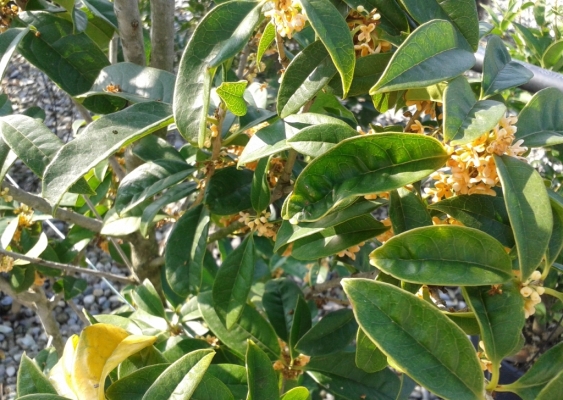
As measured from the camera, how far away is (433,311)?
546 millimetres

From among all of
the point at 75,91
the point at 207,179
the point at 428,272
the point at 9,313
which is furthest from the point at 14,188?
the point at 9,313

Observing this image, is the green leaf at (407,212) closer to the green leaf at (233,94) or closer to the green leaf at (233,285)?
the green leaf at (233,94)

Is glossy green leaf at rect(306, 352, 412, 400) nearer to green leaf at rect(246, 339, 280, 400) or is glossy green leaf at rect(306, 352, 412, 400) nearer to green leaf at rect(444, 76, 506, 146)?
green leaf at rect(246, 339, 280, 400)

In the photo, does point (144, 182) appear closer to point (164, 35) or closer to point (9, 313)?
point (164, 35)

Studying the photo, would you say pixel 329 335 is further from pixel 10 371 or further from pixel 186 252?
pixel 10 371

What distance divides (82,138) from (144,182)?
0.72ft

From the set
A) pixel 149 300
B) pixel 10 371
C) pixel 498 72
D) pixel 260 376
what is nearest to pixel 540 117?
pixel 498 72

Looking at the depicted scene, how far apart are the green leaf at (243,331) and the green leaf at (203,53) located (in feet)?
1.56

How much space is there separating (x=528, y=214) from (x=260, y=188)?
1.24 ft

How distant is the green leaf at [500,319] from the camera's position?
58 cm

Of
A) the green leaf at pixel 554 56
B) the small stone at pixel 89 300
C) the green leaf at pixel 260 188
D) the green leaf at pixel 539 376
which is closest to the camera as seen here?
the green leaf at pixel 539 376

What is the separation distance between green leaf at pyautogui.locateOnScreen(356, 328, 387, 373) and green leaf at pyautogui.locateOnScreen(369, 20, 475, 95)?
0.30 meters

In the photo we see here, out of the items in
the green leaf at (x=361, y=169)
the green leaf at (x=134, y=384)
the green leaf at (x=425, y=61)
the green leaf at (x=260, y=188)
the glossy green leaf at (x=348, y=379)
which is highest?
the green leaf at (x=425, y=61)

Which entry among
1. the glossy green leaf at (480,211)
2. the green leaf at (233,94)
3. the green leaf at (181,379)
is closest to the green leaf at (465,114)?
the glossy green leaf at (480,211)
